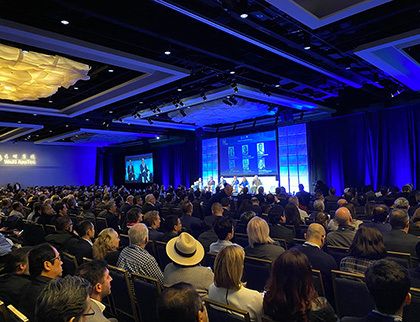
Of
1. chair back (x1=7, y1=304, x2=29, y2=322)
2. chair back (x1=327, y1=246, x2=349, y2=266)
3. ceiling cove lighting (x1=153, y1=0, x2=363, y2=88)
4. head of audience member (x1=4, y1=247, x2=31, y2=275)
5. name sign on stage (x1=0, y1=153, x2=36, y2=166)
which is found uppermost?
ceiling cove lighting (x1=153, y1=0, x2=363, y2=88)

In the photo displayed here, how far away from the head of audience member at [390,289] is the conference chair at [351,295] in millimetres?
855

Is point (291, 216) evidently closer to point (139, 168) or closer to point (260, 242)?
point (260, 242)

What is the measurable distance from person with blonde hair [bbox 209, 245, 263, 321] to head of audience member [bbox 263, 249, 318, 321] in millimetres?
153

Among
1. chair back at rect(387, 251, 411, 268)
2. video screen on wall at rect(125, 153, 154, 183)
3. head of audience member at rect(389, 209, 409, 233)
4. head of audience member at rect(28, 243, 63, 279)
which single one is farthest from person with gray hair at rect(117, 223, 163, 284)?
video screen on wall at rect(125, 153, 154, 183)

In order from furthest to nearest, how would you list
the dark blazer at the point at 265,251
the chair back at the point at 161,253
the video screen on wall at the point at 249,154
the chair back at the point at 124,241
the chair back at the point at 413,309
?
1. the video screen on wall at the point at 249,154
2. the chair back at the point at 124,241
3. the chair back at the point at 161,253
4. the dark blazer at the point at 265,251
5. the chair back at the point at 413,309

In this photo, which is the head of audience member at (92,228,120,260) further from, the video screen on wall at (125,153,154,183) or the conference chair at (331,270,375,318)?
the video screen on wall at (125,153,154,183)

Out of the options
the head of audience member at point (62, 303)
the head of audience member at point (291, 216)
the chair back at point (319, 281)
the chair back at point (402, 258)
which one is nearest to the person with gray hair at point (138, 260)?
the chair back at point (319, 281)

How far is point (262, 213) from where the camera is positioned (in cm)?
759

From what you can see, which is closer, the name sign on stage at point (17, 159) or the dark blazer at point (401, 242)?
the dark blazer at point (401, 242)

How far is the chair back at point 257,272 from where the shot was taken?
3.22 meters

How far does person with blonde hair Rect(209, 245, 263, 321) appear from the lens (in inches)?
87.5

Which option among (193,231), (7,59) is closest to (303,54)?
(193,231)

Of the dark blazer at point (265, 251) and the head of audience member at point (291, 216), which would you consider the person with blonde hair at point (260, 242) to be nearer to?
the dark blazer at point (265, 251)

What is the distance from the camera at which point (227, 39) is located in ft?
22.4
